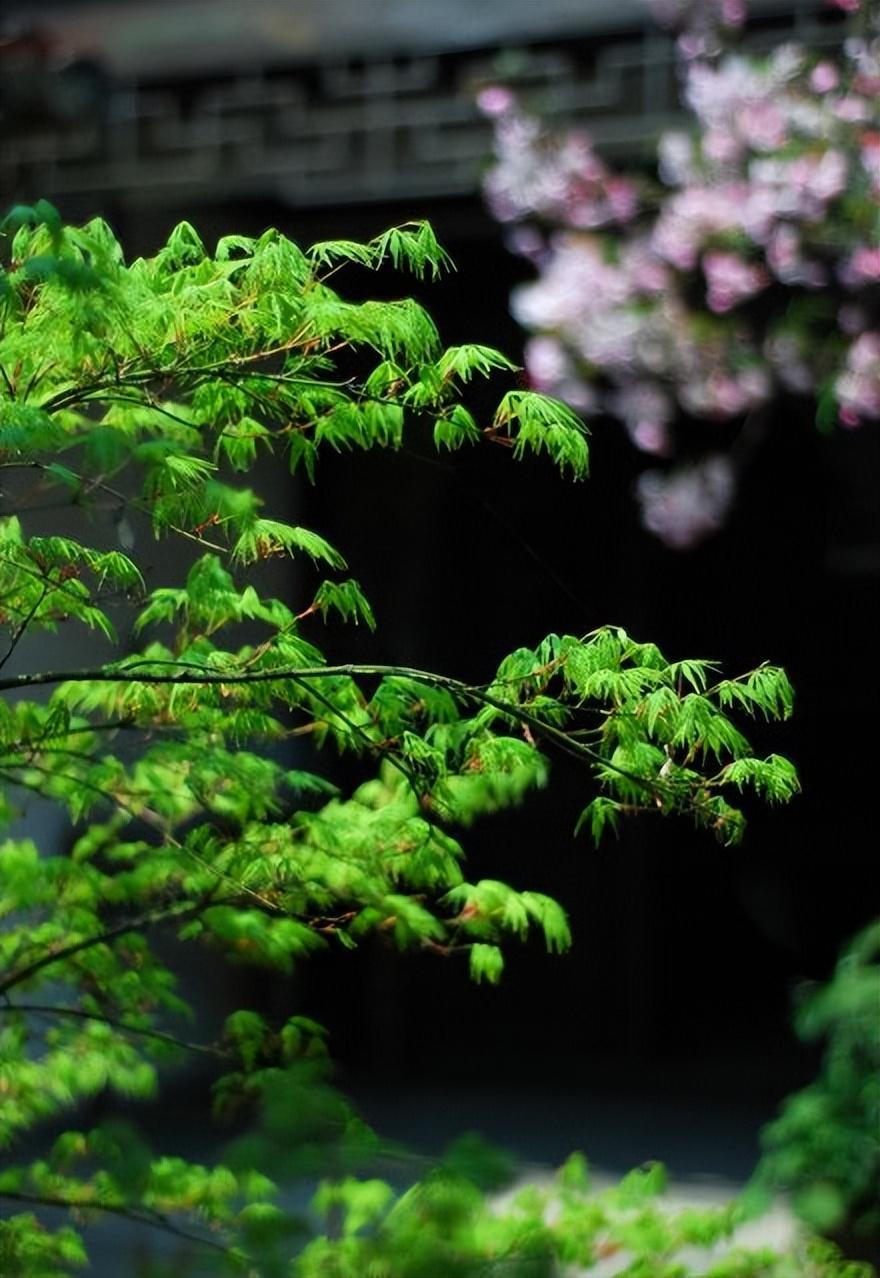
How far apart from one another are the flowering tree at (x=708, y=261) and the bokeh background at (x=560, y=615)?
0.23 feet

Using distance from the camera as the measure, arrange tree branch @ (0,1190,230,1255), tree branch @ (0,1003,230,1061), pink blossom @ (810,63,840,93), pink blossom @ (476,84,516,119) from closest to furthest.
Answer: tree branch @ (0,1190,230,1255)
tree branch @ (0,1003,230,1061)
pink blossom @ (810,63,840,93)
pink blossom @ (476,84,516,119)

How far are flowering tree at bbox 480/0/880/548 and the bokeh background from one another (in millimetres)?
69

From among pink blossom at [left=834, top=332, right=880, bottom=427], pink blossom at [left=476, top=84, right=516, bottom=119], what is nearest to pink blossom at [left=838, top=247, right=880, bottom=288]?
pink blossom at [left=834, top=332, right=880, bottom=427]

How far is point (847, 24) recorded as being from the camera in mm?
3842

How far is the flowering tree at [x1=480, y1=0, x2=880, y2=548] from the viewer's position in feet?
13.0

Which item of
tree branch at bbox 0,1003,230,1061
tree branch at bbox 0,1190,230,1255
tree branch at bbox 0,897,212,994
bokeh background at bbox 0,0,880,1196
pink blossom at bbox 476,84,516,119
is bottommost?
tree branch at bbox 0,1190,230,1255

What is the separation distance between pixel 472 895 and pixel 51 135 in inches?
93.1

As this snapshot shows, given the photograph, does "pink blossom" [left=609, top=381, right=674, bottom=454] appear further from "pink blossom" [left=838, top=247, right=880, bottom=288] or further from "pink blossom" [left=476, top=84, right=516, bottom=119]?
"pink blossom" [left=476, top=84, right=516, bottom=119]

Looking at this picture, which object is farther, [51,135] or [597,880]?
[51,135]

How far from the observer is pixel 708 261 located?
4.07m

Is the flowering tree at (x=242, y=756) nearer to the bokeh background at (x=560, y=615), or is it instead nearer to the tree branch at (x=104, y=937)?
the tree branch at (x=104, y=937)

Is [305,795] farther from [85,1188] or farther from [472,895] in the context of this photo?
[85,1188]

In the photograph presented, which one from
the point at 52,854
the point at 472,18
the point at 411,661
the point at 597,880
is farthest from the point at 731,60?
the point at 52,854

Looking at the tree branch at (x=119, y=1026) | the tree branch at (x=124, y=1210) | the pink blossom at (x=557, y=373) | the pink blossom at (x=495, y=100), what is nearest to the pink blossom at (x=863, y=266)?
the pink blossom at (x=557, y=373)
